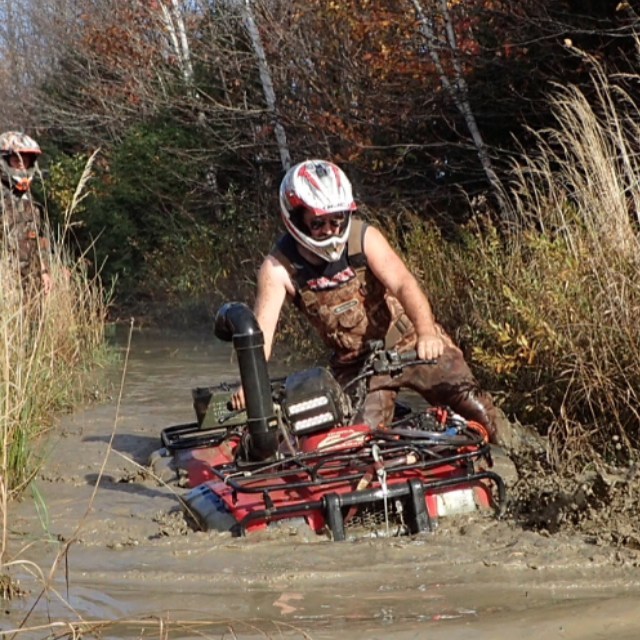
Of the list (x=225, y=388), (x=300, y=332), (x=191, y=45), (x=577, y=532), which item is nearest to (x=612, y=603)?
(x=577, y=532)

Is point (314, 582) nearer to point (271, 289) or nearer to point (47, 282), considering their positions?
point (271, 289)

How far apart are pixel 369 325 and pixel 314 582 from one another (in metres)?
2.46

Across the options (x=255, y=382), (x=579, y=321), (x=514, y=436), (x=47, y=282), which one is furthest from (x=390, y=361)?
(x=47, y=282)

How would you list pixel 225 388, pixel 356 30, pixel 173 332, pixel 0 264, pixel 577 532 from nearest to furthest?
pixel 577 532
pixel 0 264
pixel 225 388
pixel 356 30
pixel 173 332

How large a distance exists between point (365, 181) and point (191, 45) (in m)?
7.57

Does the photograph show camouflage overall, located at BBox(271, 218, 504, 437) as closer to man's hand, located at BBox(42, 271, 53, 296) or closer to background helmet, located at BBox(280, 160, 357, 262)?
background helmet, located at BBox(280, 160, 357, 262)

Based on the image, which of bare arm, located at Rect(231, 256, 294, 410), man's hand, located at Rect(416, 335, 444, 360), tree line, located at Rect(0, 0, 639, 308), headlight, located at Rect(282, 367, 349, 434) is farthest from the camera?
Answer: tree line, located at Rect(0, 0, 639, 308)

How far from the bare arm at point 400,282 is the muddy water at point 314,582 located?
1.39 m

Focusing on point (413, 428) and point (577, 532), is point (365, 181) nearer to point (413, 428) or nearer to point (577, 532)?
point (413, 428)

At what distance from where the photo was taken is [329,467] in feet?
20.9

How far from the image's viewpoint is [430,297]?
1110 cm

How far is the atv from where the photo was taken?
19.7 ft

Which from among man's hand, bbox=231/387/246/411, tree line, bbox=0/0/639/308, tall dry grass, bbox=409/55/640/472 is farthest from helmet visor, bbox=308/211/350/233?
tree line, bbox=0/0/639/308

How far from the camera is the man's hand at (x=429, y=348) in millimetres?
6777
